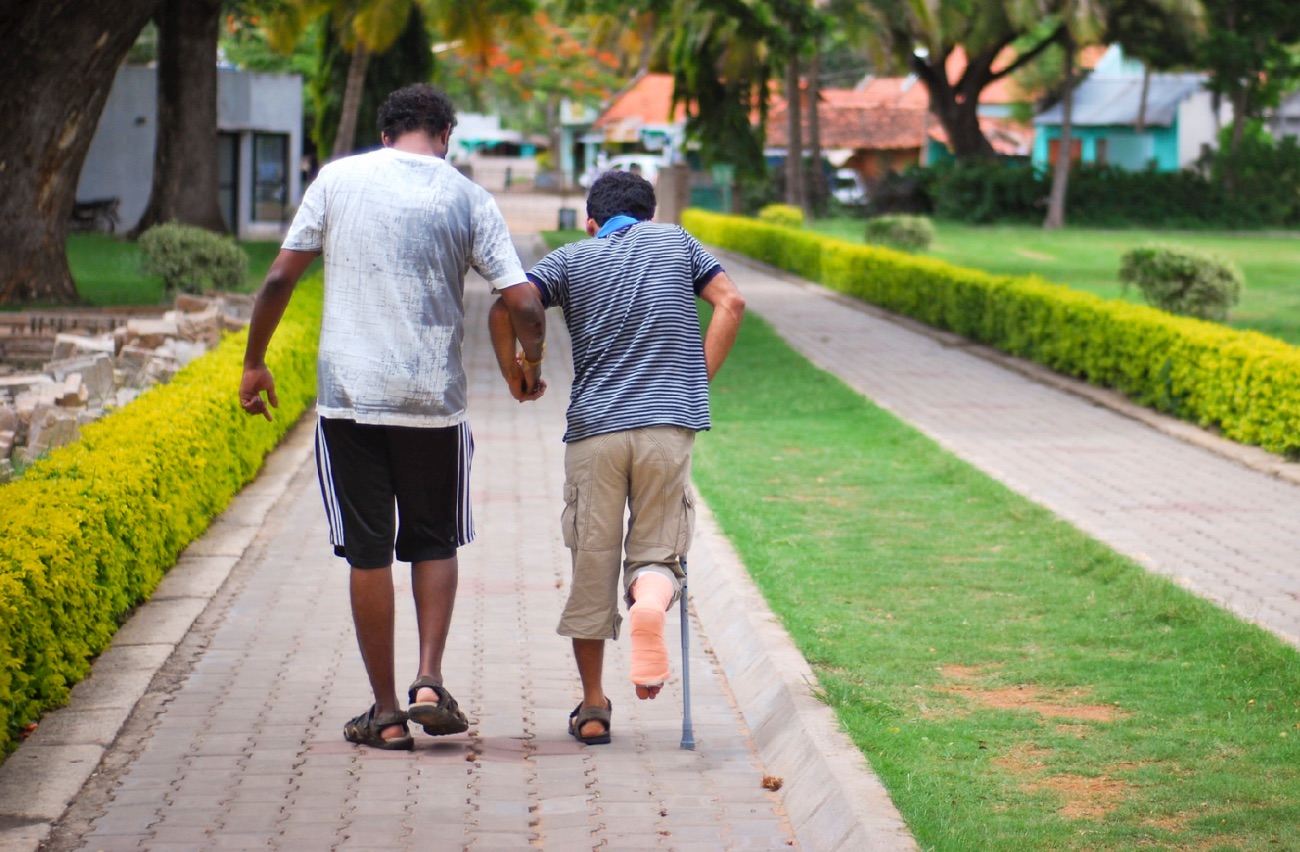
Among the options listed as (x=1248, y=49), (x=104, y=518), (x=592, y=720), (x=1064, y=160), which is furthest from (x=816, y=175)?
(x=592, y=720)

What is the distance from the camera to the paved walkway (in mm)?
4203

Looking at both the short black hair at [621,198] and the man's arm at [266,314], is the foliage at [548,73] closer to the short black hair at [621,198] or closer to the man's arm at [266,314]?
the short black hair at [621,198]

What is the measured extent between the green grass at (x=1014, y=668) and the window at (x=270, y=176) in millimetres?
29727

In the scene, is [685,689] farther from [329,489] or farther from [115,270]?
[115,270]

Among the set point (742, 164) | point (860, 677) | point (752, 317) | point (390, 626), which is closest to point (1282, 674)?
point (860, 677)

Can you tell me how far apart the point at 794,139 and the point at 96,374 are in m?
32.4

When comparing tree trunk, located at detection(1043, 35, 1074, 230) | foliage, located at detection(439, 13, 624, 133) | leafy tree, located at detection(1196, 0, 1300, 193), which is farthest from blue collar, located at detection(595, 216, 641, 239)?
foliage, located at detection(439, 13, 624, 133)

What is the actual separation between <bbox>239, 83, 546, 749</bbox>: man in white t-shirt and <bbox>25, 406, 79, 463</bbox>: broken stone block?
449 centimetres

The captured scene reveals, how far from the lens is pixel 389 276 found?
452 centimetres

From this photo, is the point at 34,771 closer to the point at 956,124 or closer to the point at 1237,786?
the point at 1237,786

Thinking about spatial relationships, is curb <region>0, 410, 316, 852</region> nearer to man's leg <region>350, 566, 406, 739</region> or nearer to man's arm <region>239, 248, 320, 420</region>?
man's leg <region>350, 566, 406, 739</region>

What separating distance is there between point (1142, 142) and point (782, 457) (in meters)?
46.7

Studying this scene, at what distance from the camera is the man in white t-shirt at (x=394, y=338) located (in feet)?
14.8

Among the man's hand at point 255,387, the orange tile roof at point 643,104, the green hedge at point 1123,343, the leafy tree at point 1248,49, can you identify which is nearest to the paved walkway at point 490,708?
the green hedge at point 1123,343
